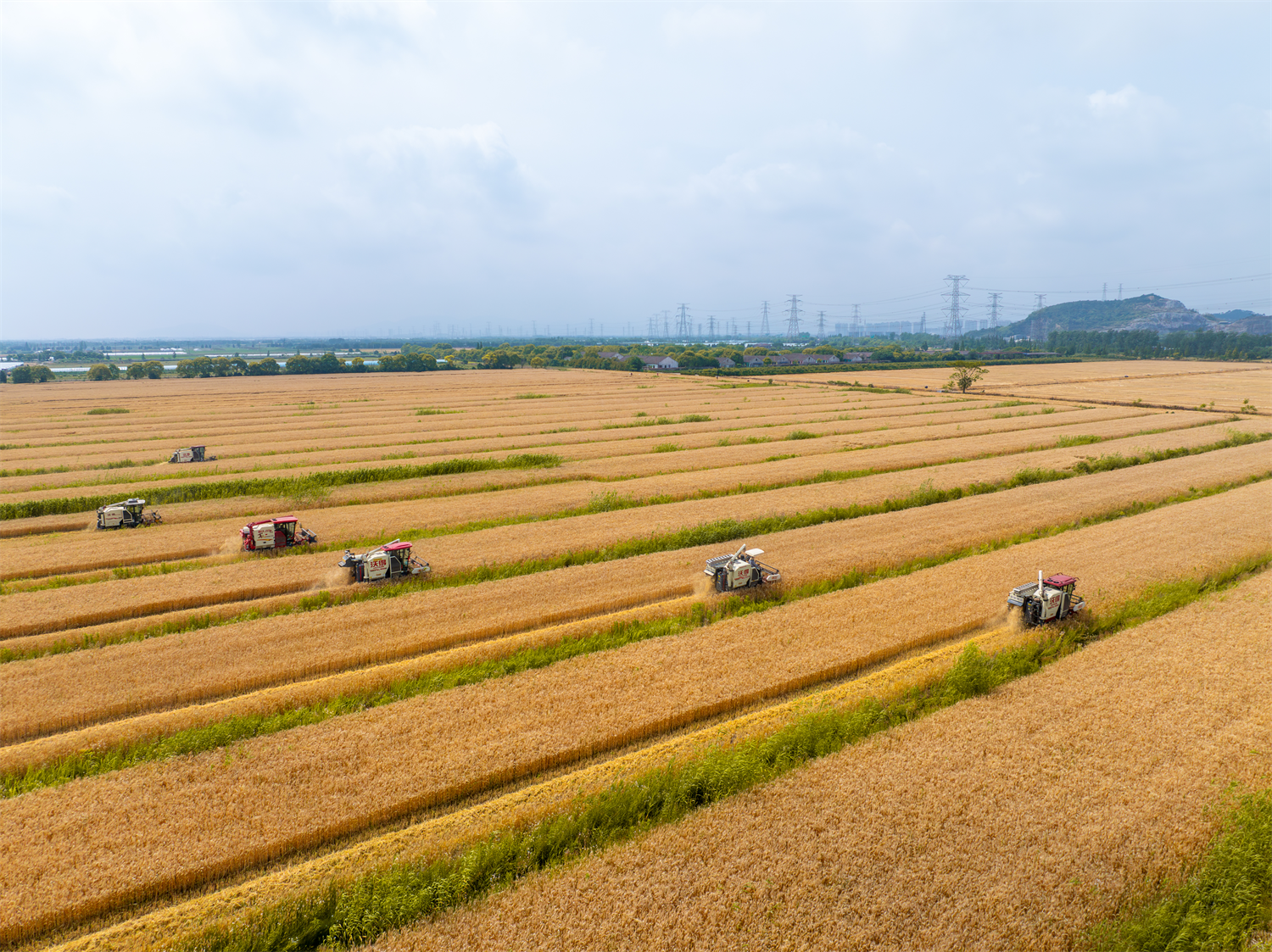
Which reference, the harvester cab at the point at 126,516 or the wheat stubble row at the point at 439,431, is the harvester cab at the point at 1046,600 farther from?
the wheat stubble row at the point at 439,431

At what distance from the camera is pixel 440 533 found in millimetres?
31859

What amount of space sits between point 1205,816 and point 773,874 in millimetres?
8456

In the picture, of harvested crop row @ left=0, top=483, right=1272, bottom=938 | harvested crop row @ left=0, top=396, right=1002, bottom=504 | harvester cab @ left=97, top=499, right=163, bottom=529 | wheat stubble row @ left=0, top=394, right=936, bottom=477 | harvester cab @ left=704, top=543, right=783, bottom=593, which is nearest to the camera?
harvested crop row @ left=0, top=483, right=1272, bottom=938

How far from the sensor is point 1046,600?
2020cm

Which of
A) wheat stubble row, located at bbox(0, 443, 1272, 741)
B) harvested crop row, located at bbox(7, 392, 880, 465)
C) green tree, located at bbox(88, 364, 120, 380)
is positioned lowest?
wheat stubble row, located at bbox(0, 443, 1272, 741)

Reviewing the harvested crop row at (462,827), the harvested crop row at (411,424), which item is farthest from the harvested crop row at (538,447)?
the harvested crop row at (462,827)

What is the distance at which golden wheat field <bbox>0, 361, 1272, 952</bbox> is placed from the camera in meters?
11.1

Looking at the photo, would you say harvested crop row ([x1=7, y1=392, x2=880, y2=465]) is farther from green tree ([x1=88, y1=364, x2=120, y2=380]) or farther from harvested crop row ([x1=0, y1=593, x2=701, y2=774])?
green tree ([x1=88, y1=364, x2=120, y2=380])

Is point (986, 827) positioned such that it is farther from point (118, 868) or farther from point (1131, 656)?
point (118, 868)

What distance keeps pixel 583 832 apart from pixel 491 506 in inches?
1016

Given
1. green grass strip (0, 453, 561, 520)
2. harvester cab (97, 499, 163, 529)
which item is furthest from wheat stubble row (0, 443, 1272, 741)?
harvester cab (97, 499, 163, 529)

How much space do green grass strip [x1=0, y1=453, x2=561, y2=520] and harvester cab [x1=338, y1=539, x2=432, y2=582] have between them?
16.5 meters

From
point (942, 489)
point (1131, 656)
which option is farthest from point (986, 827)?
point (942, 489)

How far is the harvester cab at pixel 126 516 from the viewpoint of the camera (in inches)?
1302
